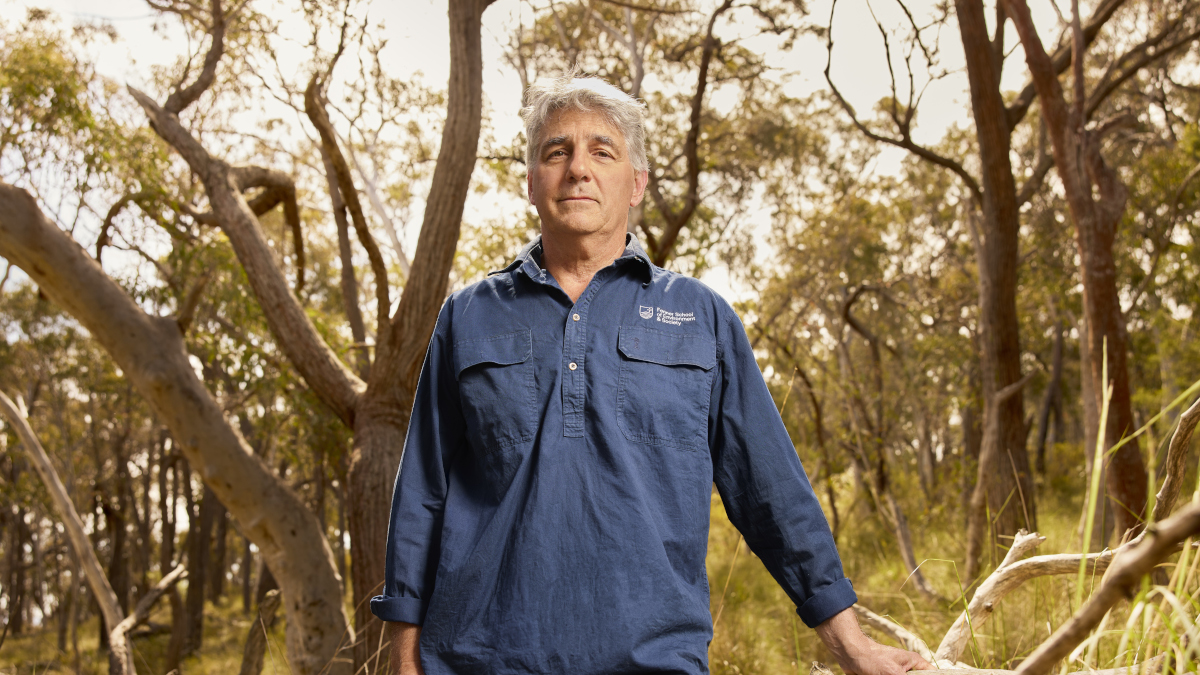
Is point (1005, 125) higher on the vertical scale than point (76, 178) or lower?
lower

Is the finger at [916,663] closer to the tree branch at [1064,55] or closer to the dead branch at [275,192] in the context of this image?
the dead branch at [275,192]

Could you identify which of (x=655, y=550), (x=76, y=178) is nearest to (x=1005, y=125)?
(x=655, y=550)

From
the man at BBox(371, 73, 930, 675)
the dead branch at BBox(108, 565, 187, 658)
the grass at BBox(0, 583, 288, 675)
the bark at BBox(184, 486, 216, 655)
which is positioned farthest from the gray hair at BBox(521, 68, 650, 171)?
the bark at BBox(184, 486, 216, 655)

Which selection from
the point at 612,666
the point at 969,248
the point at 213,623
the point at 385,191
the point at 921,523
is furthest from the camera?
the point at 213,623

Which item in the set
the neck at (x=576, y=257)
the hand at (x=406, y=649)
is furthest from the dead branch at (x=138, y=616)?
the neck at (x=576, y=257)

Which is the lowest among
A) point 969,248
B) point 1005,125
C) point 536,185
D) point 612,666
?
point 612,666

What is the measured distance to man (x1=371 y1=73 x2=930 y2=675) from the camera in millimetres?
1354

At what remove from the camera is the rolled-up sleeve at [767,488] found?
144 centimetres

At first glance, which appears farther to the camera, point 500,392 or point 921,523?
point 921,523

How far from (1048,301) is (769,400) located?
17093mm

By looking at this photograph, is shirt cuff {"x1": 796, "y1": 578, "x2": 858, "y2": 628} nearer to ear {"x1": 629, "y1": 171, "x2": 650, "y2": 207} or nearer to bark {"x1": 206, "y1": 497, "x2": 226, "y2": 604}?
ear {"x1": 629, "y1": 171, "x2": 650, "y2": 207}

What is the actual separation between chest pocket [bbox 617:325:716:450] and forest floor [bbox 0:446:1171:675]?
Result: 1.61 feet

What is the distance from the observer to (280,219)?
15078 millimetres

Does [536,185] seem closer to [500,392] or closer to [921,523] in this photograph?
[500,392]
